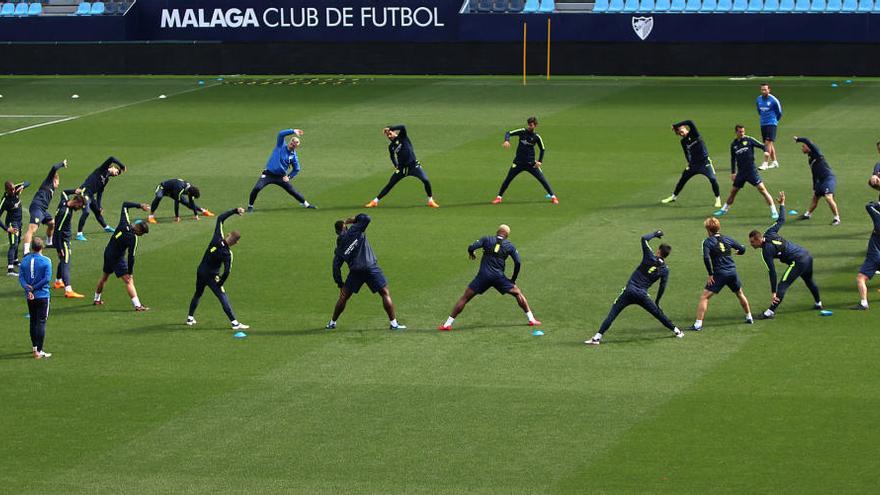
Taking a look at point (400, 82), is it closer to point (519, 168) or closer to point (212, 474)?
point (519, 168)

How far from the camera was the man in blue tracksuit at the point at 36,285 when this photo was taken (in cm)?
2277

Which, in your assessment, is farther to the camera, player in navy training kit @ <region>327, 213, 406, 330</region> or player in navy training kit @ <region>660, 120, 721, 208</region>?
player in navy training kit @ <region>660, 120, 721, 208</region>

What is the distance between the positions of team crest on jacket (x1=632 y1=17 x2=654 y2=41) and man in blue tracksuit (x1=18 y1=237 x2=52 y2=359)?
35.5 meters

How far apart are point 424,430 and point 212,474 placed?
3.03 m

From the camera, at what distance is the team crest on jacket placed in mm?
54406

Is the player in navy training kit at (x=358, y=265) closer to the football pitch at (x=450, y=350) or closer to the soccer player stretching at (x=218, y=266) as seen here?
the football pitch at (x=450, y=350)

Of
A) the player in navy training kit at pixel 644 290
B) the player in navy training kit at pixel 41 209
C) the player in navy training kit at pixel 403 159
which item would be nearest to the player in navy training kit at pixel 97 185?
the player in navy training kit at pixel 41 209

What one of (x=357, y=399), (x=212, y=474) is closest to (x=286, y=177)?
(x=357, y=399)

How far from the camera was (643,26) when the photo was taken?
5447 cm

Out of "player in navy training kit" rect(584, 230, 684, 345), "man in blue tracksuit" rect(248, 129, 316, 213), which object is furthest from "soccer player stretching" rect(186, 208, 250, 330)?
"man in blue tracksuit" rect(248, 129, 316, 213)

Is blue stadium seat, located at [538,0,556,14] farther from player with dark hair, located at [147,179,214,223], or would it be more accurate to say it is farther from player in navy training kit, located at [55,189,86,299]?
player in navy training kit, located at [55,189,86,299]

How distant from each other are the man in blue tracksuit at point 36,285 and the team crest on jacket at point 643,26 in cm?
3549

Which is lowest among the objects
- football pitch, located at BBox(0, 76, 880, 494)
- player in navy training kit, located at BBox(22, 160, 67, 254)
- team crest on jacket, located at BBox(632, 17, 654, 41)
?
football pitch, located at BBox(0, 76, 880, 494)

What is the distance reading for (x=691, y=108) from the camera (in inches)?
1843
